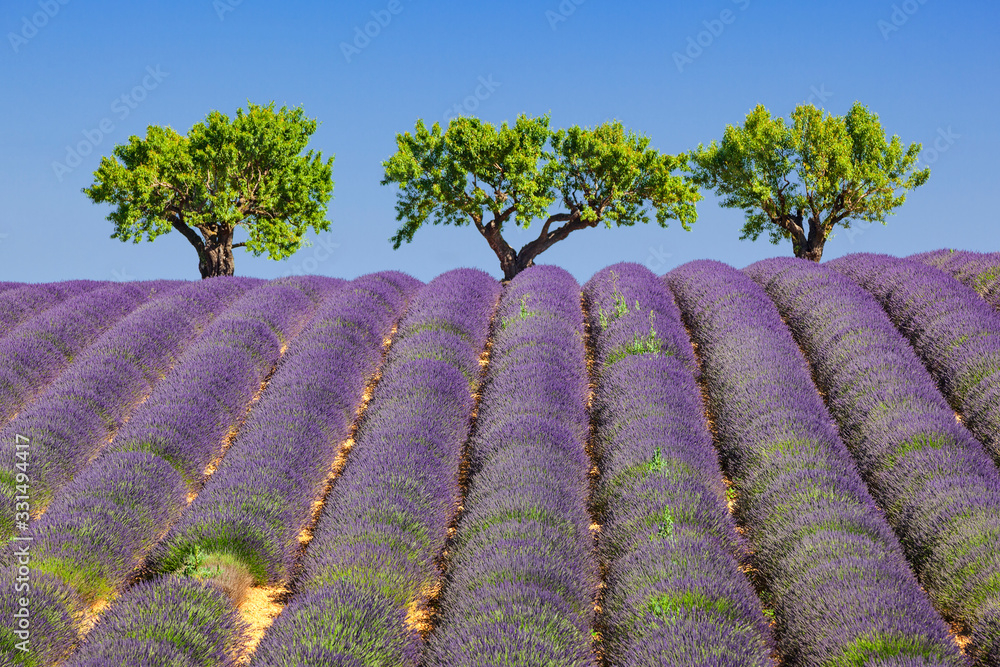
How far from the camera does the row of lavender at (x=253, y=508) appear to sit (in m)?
5.98

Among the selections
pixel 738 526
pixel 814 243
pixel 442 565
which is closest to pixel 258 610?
pixel 442 565

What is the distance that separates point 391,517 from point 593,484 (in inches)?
99.7

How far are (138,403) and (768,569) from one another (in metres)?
8.50

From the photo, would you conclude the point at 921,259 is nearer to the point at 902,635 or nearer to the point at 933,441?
the point at 933,441

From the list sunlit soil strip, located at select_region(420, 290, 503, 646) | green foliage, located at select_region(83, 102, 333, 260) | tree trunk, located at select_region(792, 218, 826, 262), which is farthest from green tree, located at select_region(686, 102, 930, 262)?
sunlit soil strip, located at select_region(420, 290, 503, 646)

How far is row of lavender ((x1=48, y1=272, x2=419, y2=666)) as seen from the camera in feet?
19.6

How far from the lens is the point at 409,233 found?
1277 inches

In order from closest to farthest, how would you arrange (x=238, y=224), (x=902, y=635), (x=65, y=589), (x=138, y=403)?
(x=902, y=635) < (x=65, y=589) < (x=138, y=403) < (x=238, y=224)

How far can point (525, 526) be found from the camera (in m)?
7.12

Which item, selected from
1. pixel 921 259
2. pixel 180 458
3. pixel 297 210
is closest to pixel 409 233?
pixel 297 210

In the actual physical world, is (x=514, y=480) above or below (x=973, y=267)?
below

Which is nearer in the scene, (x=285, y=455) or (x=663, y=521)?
(x=663, y=521)

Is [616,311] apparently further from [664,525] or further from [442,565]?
[442,565]

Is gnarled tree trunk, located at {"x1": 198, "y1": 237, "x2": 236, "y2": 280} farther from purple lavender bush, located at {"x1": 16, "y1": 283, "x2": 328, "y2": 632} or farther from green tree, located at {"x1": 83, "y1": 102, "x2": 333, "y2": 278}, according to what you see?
purple lavender bush, located at {"x1": 16, "y1": 283, "x2": 328, "y2": 632}
